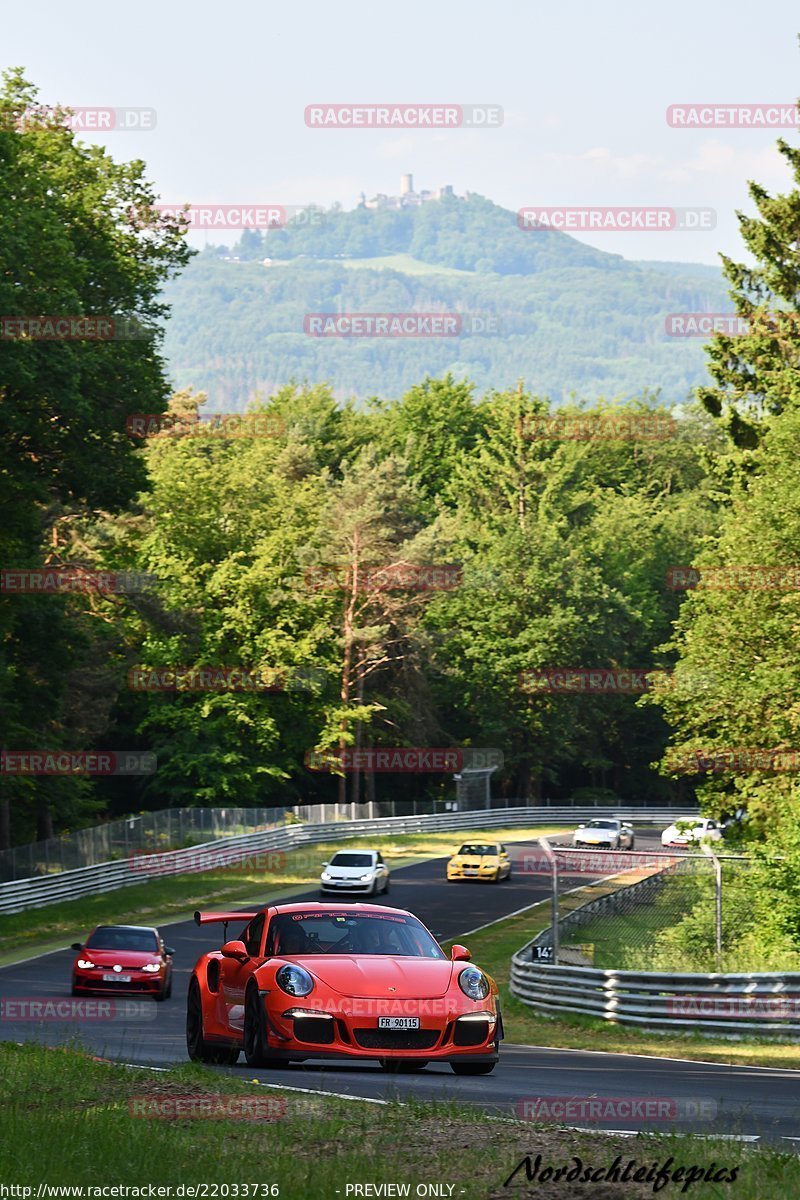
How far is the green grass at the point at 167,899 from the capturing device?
40.7 metres

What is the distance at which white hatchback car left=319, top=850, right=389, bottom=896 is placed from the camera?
47750 millimetres

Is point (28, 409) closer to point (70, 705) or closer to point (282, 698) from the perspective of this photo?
point (70, 705)

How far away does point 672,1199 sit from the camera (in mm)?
7699

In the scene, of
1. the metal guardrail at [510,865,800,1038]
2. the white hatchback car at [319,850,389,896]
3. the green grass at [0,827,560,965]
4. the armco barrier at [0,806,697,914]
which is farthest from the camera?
the white hatchback car at [319,850,389,896]

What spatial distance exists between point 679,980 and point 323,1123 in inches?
574

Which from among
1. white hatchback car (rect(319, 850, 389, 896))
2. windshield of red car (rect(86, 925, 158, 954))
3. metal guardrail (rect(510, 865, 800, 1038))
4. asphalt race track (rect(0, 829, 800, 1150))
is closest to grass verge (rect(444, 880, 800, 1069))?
metal guardrail (rect(510, 865, 800, 1038))

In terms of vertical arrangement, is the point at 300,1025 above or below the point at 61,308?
below

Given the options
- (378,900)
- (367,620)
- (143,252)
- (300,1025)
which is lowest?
(378,900)

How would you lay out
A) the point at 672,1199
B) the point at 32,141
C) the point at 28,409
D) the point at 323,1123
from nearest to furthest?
the point at 672,1199
the point at 323,1123
the point at 28,409
the point at 32,141

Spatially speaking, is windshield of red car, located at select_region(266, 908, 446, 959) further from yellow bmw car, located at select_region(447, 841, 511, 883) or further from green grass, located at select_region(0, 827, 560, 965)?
yellow bmw car, located at select_region(447, 841, 511, 883)

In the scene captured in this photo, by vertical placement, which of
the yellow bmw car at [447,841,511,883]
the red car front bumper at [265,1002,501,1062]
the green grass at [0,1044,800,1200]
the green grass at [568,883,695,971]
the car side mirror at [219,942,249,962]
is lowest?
the yellow bmw car at [447,841,511,883]

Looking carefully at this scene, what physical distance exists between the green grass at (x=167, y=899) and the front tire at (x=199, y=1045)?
70.6ft

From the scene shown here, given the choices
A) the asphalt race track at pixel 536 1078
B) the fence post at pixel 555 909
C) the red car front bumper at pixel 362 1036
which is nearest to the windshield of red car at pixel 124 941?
the asphalt race track at pixel 536 1078

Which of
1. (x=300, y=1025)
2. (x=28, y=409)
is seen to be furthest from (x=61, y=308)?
(x=300, y=1025)
